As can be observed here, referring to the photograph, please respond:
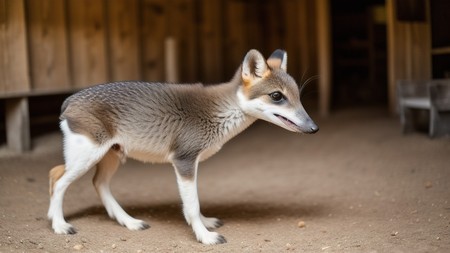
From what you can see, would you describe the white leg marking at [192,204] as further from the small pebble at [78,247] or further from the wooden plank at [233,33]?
the wooden plank at [233,33]

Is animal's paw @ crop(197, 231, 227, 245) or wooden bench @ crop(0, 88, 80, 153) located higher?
wooden bench @ crop(0, 88, 80, 153)

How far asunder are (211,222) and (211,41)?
6409 millimetres

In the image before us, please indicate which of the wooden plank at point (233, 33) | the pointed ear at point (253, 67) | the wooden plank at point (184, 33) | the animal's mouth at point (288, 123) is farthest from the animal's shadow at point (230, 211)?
the wooden plank at point (233, 33)

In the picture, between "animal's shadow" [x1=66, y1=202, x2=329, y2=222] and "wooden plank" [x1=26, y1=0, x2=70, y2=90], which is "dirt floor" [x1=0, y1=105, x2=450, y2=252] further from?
"wooden plank" [x1=26, y1=0, x2=70, y2=90]

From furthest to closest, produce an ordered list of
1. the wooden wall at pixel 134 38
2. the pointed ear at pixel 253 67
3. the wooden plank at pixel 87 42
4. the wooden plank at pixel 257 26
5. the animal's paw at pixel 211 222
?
the wooden plank at pixel 257 26, the wooden plank at pixel 87 42, the wooden wall at pixel 134 38, the animal's paw at pixel 211 222, the pointed ear at pixel 253 67

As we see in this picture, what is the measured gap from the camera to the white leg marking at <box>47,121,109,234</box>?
4219 millimetres

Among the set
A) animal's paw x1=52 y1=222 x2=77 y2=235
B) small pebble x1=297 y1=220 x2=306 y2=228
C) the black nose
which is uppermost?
the black nose

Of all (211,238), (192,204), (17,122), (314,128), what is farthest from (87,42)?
(314,128)

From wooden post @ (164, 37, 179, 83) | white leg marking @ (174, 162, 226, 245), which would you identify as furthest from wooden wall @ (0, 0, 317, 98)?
white leg marking @ (174, 162, 226, 245)

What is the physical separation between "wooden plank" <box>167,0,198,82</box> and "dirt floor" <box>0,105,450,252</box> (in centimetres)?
215

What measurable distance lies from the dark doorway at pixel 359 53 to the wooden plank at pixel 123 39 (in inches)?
182

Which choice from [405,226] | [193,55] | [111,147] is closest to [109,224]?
[111,147]

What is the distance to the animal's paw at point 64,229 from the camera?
13.9 ft

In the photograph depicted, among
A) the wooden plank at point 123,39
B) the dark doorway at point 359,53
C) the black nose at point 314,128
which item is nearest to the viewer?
the black nose at point 314,128
